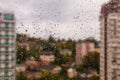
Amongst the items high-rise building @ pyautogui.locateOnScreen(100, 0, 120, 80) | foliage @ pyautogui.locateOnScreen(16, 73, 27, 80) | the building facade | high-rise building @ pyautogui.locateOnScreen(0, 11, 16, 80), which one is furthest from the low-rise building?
high-rise building @ pyautogui.locateOnScreen(100, 0, 120, 80)

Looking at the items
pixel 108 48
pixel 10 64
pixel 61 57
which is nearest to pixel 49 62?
pixel 61 57

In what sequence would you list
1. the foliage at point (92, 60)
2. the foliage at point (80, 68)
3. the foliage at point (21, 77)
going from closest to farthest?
the foliage at point (21, 77) → the foliage at point (92, 60) → the foliage at point (80, 68)

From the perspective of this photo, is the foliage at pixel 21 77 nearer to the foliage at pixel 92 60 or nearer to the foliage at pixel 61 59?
the foliage at pixel 61 59

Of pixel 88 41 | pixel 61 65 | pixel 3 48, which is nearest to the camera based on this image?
pixel 3 48

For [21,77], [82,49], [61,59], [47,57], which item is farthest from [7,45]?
[82,49]

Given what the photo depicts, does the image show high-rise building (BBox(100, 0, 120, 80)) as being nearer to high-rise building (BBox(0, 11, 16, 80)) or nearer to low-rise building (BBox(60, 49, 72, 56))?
high-rise building (BBox(0, 11, 16, 80))

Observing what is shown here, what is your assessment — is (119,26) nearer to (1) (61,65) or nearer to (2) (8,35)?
(2) (8,35)

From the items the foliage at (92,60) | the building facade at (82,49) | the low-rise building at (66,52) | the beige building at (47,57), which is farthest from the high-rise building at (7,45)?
the low-rise building at (66,52)
